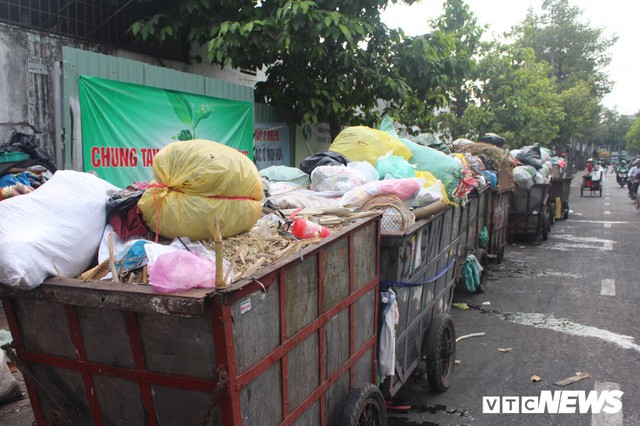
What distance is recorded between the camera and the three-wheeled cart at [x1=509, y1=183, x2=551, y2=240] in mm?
11562

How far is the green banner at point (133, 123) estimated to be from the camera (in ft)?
19.8

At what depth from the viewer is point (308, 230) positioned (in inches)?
120

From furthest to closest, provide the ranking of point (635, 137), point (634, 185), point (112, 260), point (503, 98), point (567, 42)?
1. point (635, 137)
2. point (567, 42)
3. point (634, 185)
4. point (503, 98)
5. point (112, 260)

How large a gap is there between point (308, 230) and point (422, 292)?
1.68 m

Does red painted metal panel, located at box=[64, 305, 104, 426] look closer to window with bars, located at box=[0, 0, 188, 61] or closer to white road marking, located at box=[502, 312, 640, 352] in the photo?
window with bars, located at box=[0, 0, 188, 61]

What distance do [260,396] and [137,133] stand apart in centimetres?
502

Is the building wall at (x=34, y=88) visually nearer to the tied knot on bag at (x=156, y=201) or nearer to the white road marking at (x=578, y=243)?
the tied knot on bag at (x=156, y=201)

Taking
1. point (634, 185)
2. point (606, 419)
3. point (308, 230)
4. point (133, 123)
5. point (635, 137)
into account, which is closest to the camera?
point (308, 230)

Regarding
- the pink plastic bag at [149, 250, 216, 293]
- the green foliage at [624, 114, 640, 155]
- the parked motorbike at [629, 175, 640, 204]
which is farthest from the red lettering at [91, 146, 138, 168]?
the green foliage at [624, 114, 640, 155]

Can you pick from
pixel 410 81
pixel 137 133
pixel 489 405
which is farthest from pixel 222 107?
pixel 489 405

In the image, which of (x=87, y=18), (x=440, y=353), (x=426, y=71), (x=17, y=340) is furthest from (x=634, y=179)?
(x=17, y=340)

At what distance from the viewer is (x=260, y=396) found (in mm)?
2371

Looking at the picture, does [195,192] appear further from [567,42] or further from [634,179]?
[567,42]

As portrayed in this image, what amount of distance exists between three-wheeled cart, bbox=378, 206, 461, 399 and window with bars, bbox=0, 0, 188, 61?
4.91 metres
